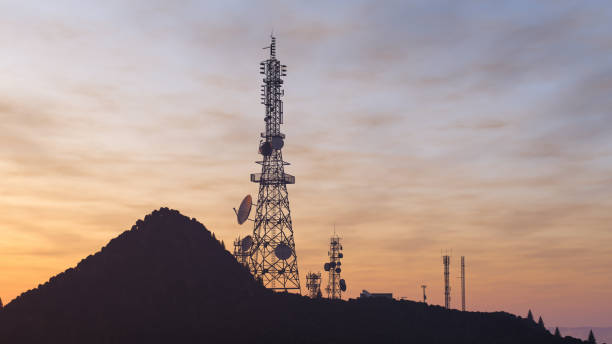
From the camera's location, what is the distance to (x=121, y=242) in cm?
10419

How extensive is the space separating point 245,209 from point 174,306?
1944 centimetres

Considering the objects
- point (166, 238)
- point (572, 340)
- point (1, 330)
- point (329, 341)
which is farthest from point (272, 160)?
point (572, 340)

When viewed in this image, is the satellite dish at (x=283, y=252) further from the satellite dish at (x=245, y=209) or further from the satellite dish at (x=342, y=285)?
the satellite dish at (x=342, y=285)

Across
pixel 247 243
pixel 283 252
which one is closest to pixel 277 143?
pixel 247 243

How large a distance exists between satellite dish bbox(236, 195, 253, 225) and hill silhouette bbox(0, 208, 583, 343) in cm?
475

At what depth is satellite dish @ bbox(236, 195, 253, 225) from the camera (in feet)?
364

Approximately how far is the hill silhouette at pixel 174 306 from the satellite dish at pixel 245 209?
4752 mm

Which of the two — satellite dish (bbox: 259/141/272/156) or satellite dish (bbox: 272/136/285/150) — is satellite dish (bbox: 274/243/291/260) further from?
satellite dish (bbox: 272/136/285/150)

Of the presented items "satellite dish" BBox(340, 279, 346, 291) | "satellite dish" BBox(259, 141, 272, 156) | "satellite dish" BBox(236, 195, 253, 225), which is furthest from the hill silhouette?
"satellite dish" BBox(340, 279, 346, 291)

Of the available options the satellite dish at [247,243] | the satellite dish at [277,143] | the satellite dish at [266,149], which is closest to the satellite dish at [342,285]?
the satellite dish at [247,243]

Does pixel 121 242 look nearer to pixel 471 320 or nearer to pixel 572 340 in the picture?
pixel 471 320

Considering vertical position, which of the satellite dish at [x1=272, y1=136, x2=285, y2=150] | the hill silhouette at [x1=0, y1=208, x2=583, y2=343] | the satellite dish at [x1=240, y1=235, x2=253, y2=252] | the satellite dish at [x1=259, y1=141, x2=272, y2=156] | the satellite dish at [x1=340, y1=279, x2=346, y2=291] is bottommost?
the hill silhouette at [x1=0, y1=208, x2=583, y2=343]

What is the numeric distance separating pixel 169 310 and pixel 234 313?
772 centimetres

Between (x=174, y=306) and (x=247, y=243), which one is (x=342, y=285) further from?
(x=174, y=306)
